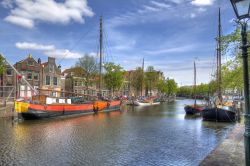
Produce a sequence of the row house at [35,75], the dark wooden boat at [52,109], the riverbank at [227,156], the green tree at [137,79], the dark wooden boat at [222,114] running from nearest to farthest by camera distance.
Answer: the riverbank at [227,156], the dark wooden boat at [52,109], the dark wooden boat at [222,114], the row house at [35,75], the green tree at [137,79]

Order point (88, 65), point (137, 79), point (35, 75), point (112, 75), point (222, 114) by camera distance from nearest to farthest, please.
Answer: point (222, 114), point (35, 75), point (88, 65), point (112, 75), point (137, 79)

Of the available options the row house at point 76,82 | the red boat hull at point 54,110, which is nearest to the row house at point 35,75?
the row house at point 76,82

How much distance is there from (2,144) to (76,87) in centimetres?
5226

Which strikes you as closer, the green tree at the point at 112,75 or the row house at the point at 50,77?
the row house at the point at 50,77

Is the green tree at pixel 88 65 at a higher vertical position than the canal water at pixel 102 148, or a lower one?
higher

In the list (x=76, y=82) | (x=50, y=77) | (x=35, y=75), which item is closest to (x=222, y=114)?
(x=35, y=75)

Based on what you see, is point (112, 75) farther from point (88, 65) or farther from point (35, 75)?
point (35, 75)

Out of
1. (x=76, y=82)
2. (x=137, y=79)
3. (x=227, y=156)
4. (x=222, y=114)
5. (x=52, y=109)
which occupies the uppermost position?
(x=137, y=79)

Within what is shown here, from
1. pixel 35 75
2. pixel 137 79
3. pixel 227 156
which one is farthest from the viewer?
pixel 137 79

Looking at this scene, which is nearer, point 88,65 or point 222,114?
point 222,114

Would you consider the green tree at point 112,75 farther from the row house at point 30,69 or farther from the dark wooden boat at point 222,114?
the dark wooden boat at point 222,114

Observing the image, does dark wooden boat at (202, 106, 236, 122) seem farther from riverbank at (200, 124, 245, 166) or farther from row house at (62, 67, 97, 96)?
row house at (62, 67, 97, 96)

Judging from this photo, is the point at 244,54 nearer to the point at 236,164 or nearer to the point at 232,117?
the point at 236,164

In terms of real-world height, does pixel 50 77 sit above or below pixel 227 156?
above
